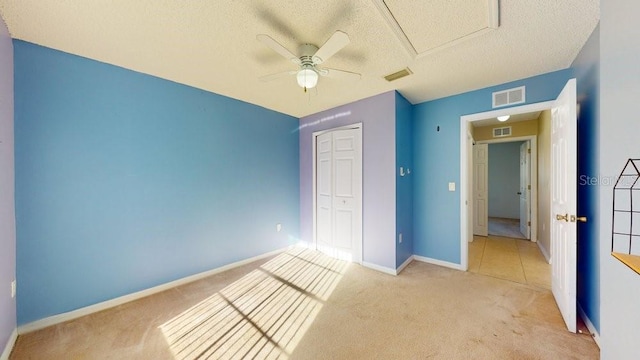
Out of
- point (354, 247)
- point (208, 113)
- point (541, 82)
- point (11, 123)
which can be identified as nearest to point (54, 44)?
point (11, 123)

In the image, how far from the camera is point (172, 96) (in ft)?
8.41

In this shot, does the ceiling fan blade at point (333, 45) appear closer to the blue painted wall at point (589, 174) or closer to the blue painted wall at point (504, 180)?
the blue painted wall at point (589, 174)

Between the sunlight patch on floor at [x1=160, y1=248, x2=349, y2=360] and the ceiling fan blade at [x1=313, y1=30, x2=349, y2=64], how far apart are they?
2.26m

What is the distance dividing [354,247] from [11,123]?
370 centimetres

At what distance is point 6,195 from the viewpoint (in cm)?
160

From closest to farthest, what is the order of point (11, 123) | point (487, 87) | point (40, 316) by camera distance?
point (11, 123) < point (40, 316) < point (487, 87)

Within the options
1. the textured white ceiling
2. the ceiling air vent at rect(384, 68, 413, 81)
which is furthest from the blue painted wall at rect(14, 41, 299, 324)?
the ceiling air vent at rect(384, 68, 413, 81)

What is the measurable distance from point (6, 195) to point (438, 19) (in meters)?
3.49

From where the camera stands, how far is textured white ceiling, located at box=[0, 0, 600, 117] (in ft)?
4.88

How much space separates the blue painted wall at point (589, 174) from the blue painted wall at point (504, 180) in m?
5.41

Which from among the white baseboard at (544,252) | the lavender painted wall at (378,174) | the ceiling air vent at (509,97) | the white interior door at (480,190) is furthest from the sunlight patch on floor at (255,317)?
the white interior door at (480,190)

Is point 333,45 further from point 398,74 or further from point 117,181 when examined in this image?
point 117,181

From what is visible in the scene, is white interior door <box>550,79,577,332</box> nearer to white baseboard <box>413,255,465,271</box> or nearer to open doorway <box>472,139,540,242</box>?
white baseboard <box>413,255,465,271</box>
